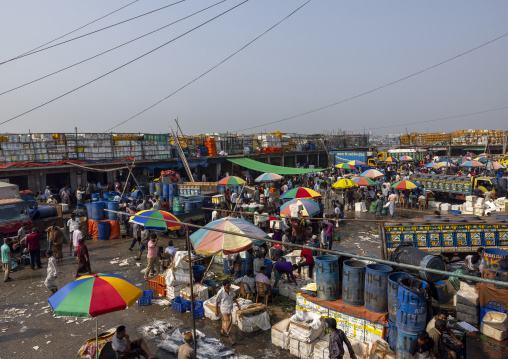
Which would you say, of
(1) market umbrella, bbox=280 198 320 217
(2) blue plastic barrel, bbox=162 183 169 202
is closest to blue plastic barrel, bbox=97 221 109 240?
(2) blue plastic barrel, bbox=162 183 169 202

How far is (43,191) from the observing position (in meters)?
22.6

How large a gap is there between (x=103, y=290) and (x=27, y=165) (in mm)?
19483

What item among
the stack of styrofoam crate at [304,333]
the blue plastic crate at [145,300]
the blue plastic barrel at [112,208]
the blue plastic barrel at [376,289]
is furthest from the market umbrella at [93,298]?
the blue plastic barrel at [112,208]

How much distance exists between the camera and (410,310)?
18.9ft

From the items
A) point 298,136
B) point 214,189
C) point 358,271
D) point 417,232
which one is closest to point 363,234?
point 417,232

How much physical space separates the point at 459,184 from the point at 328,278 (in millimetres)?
17535

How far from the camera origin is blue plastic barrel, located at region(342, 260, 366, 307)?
6809 millimetres

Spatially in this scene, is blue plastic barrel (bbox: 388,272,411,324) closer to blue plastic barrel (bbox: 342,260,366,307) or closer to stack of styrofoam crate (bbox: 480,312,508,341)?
blue plastic barrel (bbox: 342,260,366,307)

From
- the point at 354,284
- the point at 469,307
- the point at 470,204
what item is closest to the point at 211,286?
the point at 354,284

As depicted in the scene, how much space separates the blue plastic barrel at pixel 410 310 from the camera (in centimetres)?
573

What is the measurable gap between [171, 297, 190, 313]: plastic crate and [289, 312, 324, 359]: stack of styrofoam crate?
2.96m

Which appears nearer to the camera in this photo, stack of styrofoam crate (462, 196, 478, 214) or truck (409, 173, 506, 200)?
stack of styrofoam crate (462, 196, 478, 214)

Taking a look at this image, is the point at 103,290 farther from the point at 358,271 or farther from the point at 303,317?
the point at 358,271

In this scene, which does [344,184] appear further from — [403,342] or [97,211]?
[403,342]
